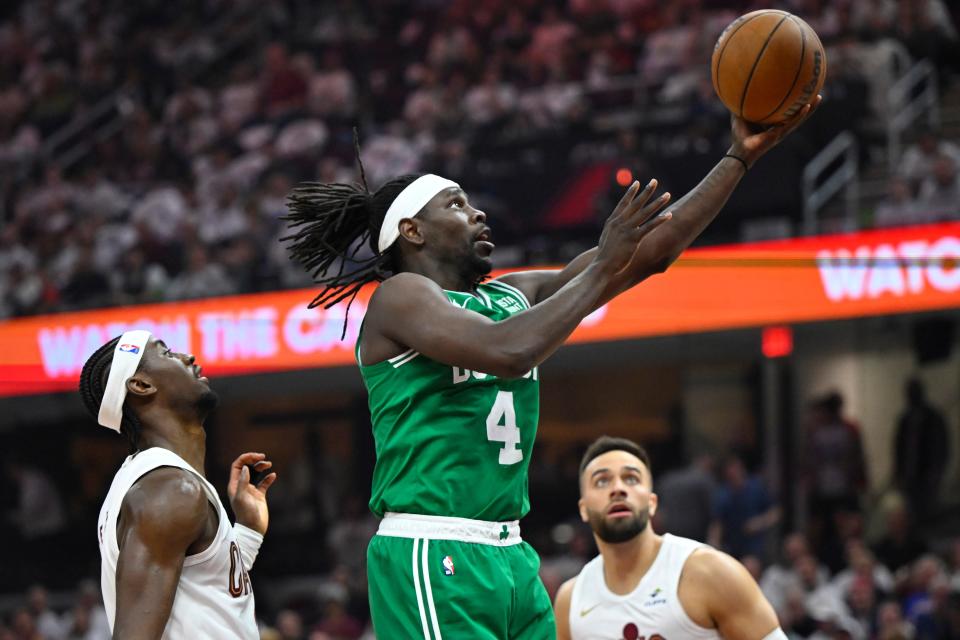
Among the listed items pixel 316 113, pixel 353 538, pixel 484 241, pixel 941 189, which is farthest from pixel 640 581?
pixel 316 113

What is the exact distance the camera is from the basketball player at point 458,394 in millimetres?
3623

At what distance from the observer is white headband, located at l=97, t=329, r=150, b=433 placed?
407 cm

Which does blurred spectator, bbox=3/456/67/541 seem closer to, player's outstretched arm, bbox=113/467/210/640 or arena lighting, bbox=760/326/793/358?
arena lighting, bbox=760/326/793/358

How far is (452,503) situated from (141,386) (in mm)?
948

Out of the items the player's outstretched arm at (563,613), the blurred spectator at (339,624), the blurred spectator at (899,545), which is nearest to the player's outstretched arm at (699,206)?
the player's outstretched arm at (563,613)

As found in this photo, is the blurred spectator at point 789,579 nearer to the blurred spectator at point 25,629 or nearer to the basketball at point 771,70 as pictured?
the basketball at point 771,70

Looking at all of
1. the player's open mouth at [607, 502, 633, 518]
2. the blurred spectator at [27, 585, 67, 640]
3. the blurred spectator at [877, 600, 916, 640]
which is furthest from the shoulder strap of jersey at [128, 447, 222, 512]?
the blurred spectator at [27, 585, 67, 640]

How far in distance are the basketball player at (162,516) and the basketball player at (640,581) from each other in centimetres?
163

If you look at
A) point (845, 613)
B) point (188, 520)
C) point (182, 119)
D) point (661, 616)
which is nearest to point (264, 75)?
point (182, 119)

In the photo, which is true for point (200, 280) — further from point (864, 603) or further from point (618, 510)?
point (618, 510)

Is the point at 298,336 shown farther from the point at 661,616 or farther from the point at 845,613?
the point at 661,616

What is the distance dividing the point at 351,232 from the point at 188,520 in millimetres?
1017

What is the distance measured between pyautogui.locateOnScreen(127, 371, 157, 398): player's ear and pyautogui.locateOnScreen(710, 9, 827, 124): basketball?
5.99 ft

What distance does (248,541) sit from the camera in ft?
14.5
